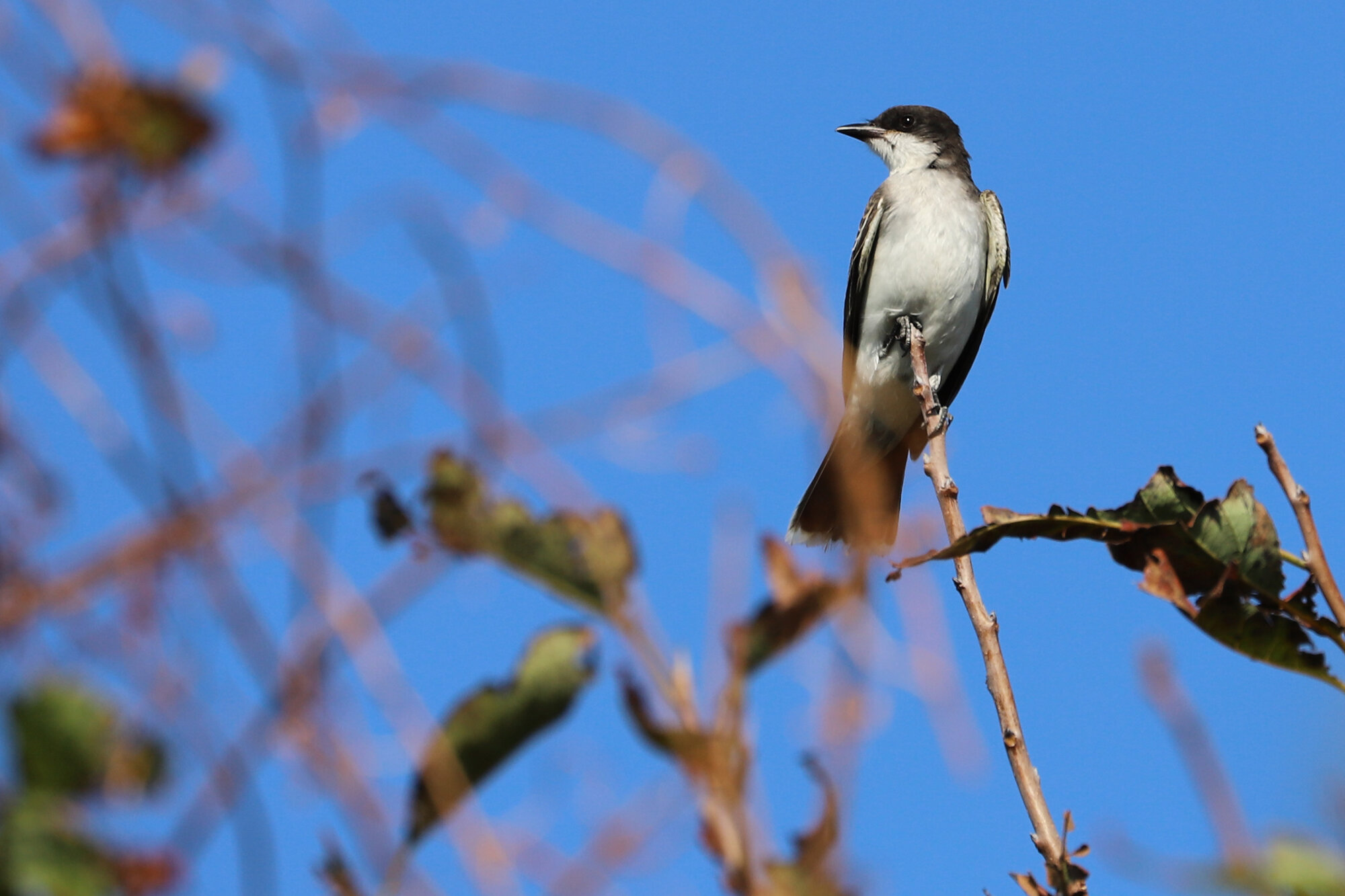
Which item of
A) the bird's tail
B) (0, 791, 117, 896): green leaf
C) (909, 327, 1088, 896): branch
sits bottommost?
(0, 791, 117, 896): green leaf

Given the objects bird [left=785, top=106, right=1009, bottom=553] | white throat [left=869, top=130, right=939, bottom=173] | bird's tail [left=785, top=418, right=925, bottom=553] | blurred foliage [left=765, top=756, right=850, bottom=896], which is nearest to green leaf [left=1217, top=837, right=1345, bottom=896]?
blurred foliage [left=765, top=756, right=850, bottom=896]

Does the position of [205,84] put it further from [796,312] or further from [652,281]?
[796,312]

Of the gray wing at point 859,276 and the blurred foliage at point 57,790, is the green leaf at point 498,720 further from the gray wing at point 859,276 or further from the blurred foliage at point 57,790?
the gray wing at point 859,276

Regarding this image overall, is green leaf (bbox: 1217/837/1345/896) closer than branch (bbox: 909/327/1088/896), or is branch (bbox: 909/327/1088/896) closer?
green leaf (bbox: 1217/837/1345/896)

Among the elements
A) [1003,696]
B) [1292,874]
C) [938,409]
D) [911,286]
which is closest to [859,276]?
[911,286]

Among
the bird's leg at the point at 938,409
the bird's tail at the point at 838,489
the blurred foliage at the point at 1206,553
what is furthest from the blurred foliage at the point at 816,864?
the bird's leg at the point at 938,409

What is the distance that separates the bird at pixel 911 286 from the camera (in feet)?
27.6

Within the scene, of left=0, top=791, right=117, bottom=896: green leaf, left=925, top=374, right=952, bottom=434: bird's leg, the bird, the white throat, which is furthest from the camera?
the white throat

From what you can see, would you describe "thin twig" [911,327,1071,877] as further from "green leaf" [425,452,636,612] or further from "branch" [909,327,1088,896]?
"green leaf" [425,452,636,612]

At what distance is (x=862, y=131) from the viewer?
9586 mm

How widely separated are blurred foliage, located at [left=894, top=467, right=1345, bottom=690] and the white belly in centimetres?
636

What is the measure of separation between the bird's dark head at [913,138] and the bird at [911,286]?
0.06ft

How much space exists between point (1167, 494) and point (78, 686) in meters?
1.70

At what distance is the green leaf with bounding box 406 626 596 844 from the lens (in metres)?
1.14
